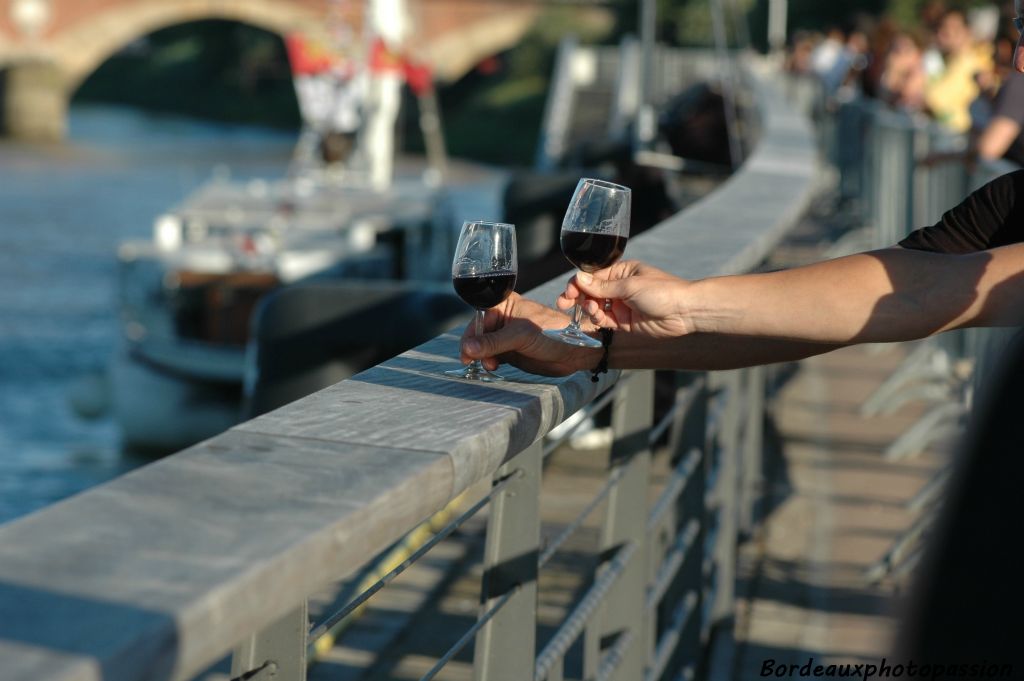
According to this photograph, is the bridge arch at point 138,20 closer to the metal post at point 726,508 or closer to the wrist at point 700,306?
the metal post at point 726,508

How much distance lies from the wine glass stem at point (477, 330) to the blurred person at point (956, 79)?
7.54m

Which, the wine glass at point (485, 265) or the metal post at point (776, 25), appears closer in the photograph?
the wine glass at point (485, 265)

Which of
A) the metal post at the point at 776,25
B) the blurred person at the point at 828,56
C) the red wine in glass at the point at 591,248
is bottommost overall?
the red wine in glass at the point at 591,248

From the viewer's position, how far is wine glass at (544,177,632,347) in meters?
2.42

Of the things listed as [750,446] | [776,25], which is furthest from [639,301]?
[776,25]

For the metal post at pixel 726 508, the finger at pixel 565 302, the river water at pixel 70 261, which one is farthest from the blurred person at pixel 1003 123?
the river water at pixel 70 261

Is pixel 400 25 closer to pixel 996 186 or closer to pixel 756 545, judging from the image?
pixel 756 545

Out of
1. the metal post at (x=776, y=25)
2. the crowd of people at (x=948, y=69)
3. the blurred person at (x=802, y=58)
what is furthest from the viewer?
the metal post at (x=776, y=25)

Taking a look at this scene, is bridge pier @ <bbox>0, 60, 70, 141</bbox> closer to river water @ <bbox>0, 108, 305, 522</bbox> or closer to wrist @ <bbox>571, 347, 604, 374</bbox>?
river water @ <bbox>0, 108, 305, 522</bbox>

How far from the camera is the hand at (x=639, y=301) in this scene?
2.22 m

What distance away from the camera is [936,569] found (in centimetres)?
98

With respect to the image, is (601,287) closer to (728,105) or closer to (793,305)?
(793,305)

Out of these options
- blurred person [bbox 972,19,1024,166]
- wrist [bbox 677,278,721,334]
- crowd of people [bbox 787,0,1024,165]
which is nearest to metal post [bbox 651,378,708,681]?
wrist [bbox 677,278,721,334]

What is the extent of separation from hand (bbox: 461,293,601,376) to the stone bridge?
1947 inches
